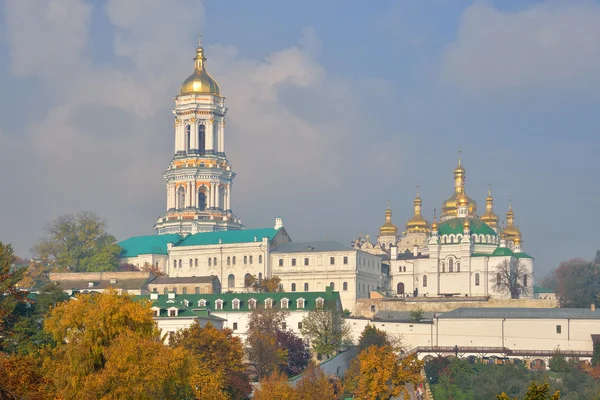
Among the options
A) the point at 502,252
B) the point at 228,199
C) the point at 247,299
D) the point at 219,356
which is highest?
the point at 228,199

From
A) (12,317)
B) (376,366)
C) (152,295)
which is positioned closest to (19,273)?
(12,317)

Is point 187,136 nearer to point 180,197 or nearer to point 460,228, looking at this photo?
point 180,197

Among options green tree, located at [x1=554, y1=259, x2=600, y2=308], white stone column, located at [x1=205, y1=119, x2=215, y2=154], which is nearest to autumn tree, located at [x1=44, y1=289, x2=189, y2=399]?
green tree, located at [x1=554, y1=259, x2=600, y2=308]

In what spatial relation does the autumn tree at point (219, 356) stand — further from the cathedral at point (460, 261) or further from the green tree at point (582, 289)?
the cathedral at point (460, 261)

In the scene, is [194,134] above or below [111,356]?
above

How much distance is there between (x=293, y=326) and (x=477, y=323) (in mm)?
11597

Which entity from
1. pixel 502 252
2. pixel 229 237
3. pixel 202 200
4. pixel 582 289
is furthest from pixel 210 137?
pixel 582 289

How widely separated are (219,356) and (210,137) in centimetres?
5607

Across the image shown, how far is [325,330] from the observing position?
7731 centimetres

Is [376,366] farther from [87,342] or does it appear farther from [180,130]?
[180,130]

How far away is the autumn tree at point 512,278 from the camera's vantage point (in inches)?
3802

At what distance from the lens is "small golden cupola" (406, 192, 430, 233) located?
121238 mm

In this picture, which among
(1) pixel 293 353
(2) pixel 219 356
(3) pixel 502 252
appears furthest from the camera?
(3) pixel 502 252

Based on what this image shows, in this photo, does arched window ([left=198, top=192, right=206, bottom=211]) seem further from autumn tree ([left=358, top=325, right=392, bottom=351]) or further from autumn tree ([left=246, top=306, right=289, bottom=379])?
autumn tree ([left=358, top=325, right=392, bottom=351])
